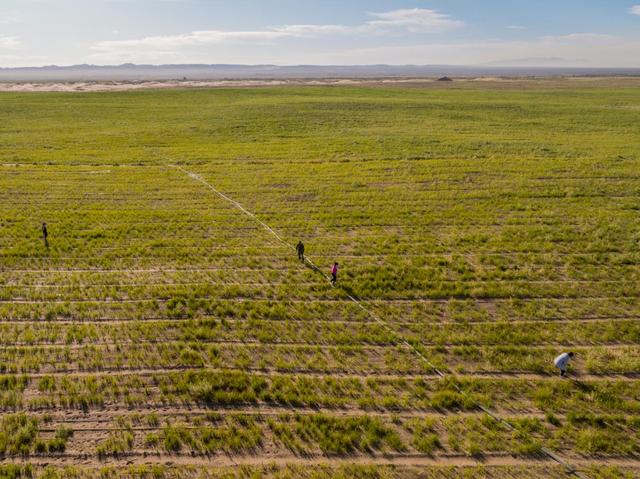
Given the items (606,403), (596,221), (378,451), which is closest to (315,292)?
(378,451)

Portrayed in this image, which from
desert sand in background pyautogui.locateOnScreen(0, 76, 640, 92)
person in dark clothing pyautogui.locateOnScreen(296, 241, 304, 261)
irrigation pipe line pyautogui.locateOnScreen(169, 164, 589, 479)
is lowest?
irrigation pipe line pyautogui.locateOnScreen(169, 164, 589, 479)

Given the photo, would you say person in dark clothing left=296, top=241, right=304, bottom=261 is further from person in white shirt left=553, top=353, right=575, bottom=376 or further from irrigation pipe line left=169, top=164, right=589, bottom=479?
person in white shirt left=553, top=353, right=575, bottom=376

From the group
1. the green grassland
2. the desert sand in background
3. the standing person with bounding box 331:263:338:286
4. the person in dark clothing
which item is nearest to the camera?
the green grassland

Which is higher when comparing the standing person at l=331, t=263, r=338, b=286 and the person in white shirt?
the standing person at l=331, t=263, r=338, b=286

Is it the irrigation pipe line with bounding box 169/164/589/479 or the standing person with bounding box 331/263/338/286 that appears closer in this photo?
the irrigation pipe line with bounding box 169/164/589/479

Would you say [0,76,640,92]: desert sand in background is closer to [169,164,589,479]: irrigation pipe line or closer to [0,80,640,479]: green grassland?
[0,80,640,479]: green grassland

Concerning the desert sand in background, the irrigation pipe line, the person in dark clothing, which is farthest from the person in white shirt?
the desert sand in background

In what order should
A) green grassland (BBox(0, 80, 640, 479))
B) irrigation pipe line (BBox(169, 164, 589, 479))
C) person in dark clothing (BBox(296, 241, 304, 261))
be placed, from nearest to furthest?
1. irrigation pipe line (BBox(169, 164, 589, 479))
2. green grassland (BBox(0, 80, 640, 479))
3. person in dark clothing (BBox(296, 241, 304, 261))

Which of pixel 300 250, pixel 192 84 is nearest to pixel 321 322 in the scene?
pixel 300 250

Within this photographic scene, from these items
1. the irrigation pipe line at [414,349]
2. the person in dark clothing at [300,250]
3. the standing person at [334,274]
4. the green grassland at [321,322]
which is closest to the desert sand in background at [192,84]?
the green grassland at [321,322]

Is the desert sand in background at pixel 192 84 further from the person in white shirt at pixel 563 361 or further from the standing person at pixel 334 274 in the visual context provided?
the person in white shirt at pixel 563 361

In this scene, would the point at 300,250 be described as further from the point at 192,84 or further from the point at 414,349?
the point at 192,84
